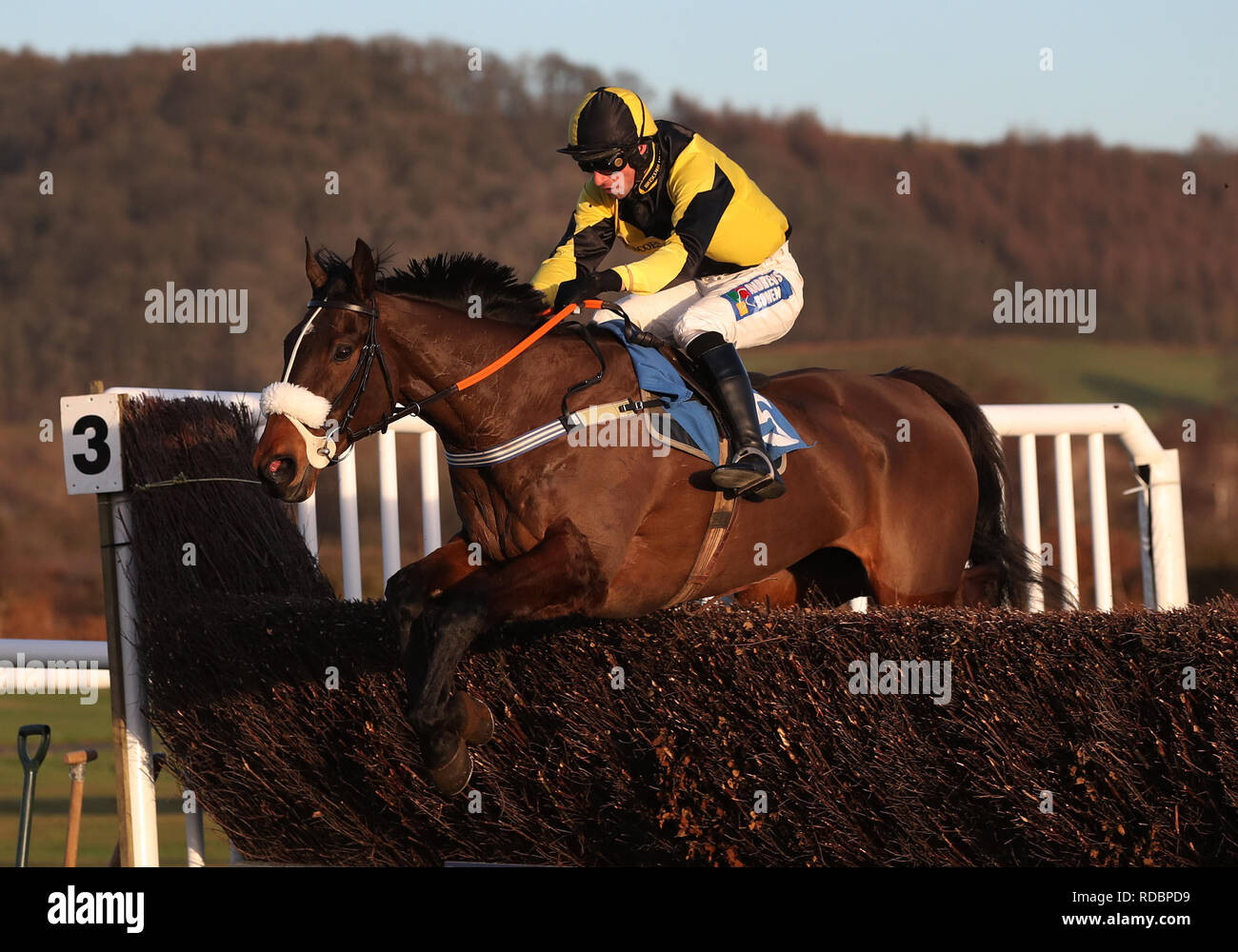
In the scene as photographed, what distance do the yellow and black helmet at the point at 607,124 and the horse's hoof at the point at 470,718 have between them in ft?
5.19

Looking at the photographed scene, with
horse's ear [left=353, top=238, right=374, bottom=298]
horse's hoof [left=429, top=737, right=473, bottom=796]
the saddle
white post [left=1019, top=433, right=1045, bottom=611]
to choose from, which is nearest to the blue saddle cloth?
the saddle

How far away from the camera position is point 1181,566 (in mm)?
6594

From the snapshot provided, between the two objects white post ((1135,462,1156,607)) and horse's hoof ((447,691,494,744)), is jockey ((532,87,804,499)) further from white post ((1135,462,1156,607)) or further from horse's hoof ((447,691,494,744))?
white post ((1135,462,1156,607))

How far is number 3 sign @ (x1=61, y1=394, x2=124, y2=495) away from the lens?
5227mm

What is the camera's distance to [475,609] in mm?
3926

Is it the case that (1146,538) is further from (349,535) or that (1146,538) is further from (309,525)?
(309,525)

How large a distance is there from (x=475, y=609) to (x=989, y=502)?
2.76m

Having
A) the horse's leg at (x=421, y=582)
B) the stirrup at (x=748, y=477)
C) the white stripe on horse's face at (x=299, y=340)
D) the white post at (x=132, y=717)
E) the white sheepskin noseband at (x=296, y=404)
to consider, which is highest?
the white stripe on horse's face at (x=299, y=340)

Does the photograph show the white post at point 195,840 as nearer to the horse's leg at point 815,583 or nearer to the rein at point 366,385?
the rein at point 366,385

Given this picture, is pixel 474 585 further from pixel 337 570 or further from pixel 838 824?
pixel 337 570

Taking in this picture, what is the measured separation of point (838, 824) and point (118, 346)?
24.8m

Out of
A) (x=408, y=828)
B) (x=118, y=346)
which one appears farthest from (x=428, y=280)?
(x=118, y=346)

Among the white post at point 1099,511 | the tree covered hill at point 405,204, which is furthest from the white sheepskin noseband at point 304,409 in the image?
the tree covered hill at point 405,204

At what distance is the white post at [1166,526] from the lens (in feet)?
21.6
